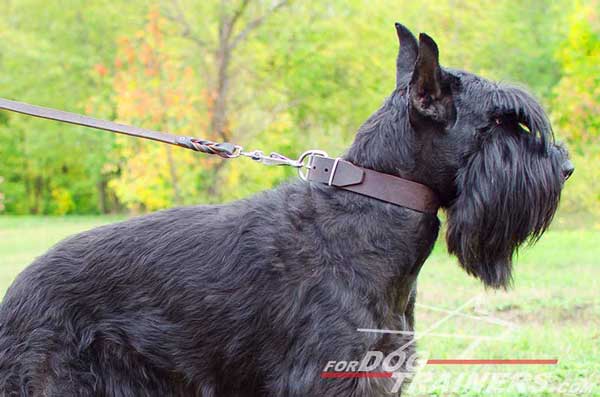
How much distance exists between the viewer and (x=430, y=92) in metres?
3.25

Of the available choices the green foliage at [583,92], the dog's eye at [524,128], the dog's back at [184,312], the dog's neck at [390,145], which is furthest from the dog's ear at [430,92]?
the green foliage at [583,92]

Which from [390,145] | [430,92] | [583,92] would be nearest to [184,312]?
[390,145]

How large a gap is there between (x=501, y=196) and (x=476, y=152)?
25cm

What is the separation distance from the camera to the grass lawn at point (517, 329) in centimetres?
540

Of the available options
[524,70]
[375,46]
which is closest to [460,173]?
[375,46]

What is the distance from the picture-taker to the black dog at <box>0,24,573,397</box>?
10.4 feet

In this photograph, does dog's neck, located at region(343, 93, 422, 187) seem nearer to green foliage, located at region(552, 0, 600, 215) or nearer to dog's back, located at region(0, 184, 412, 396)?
dog's back, located at region(0, 184, 412, 396)

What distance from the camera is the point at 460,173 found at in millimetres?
3309

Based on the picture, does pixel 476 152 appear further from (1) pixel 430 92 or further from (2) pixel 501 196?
(1) pixel 430 92

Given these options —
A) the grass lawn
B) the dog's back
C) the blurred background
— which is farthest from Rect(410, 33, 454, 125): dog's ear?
the blurred background

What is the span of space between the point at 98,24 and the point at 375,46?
2351cm

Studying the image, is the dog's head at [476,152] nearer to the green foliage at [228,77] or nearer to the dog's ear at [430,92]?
the dog's ear at [430,92]

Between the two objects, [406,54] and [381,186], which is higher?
[406,54]

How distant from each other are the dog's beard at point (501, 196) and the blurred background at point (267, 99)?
221cm
